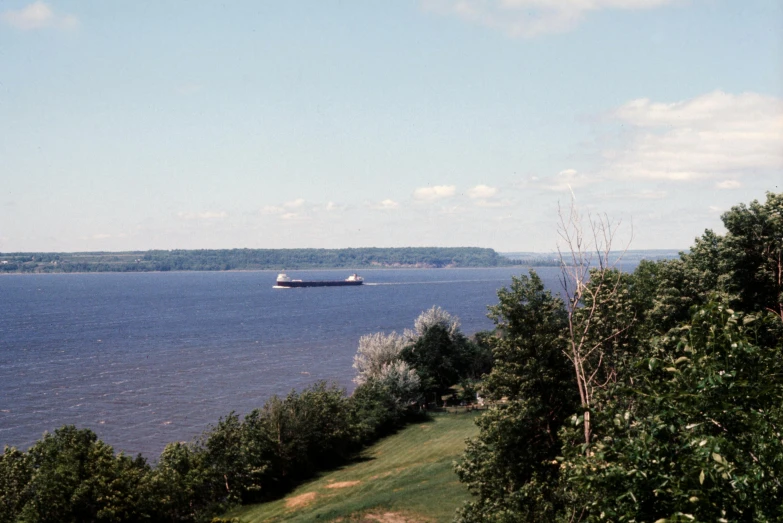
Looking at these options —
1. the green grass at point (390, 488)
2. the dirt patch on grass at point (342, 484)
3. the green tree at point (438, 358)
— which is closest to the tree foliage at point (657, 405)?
the green grass at point (390, 488)

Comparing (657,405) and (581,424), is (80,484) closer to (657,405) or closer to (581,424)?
(581,424)

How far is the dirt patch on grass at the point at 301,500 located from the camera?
42031 millimetres

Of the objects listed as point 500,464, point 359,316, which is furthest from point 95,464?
point 359,316

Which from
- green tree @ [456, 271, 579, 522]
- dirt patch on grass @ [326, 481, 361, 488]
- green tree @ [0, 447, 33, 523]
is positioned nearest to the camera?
green tree @ [456, 271, 579, 522]

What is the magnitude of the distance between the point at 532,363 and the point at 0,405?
7531 centimetres

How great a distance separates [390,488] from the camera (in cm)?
4141

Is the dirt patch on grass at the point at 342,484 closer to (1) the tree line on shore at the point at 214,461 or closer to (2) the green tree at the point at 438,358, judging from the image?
(1) the tree line on shore at the point at 214,461

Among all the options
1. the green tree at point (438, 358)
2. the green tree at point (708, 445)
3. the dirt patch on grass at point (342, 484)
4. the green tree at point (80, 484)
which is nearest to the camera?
the green tree at point (708, 445)

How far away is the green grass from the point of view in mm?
35750

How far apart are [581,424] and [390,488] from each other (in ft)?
78.7

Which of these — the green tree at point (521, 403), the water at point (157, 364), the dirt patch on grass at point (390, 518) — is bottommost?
the water at point (157, 364)

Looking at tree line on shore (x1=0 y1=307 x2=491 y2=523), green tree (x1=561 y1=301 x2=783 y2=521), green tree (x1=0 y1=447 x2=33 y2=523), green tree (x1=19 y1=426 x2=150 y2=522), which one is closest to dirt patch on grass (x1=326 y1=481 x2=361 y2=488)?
tree line on shore (x1=0 y1=307 x2=491 y2=523)

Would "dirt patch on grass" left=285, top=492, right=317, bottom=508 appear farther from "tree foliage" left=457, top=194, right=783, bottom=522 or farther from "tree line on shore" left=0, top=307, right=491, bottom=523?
"tree foliage" left=457, top=194, right=783, bottom=522

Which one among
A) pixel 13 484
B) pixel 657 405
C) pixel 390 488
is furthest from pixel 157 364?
pixel 657 405
